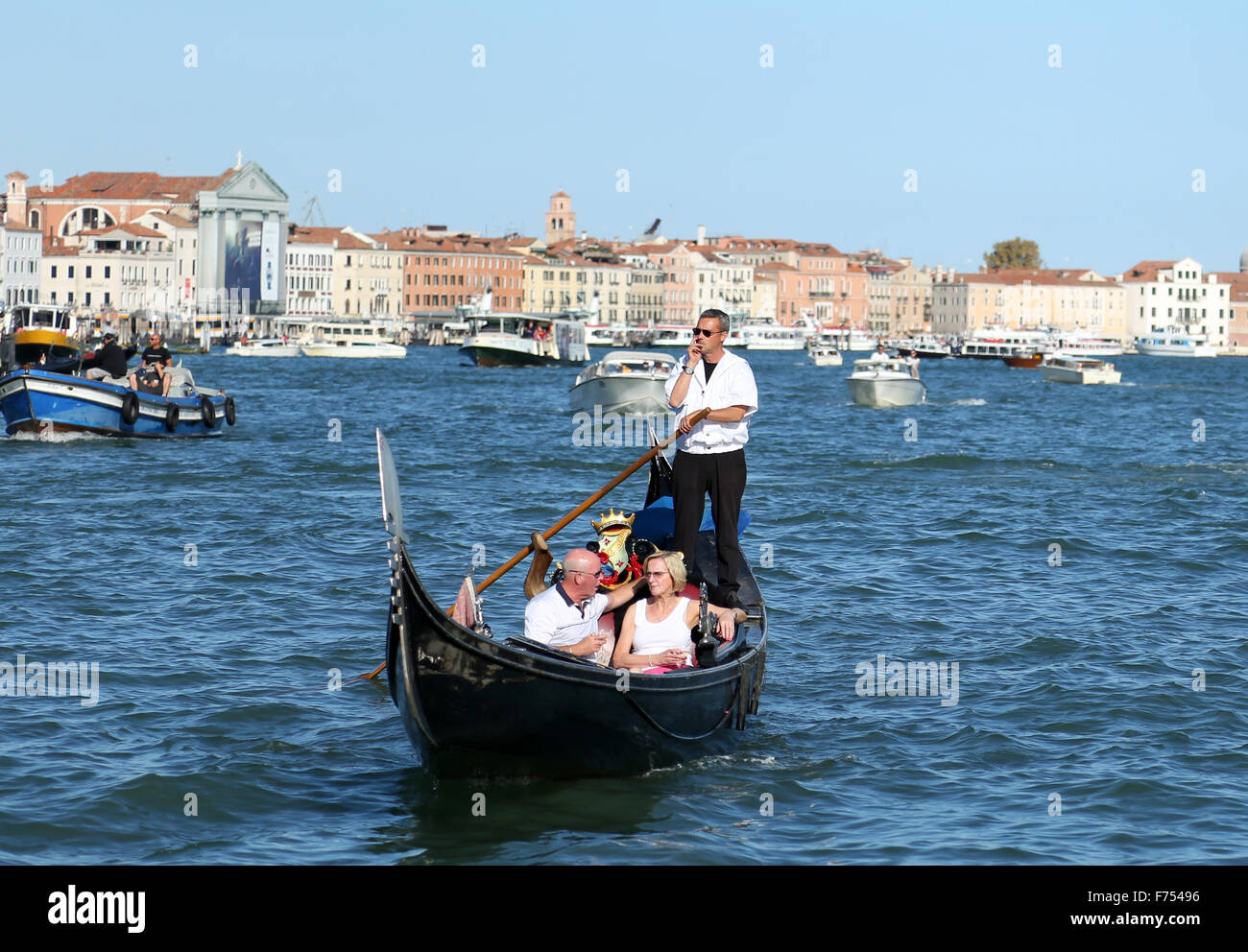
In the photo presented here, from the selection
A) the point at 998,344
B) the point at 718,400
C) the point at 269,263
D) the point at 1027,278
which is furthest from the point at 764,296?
the point at 718,400

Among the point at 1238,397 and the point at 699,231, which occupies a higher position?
the point at 699,231

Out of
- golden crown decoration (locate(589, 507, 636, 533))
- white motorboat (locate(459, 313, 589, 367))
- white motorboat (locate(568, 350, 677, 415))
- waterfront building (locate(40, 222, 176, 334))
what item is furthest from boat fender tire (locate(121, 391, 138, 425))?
waterfront building (locate(40, 222, 176, 334))

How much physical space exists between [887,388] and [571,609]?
33.2 metres

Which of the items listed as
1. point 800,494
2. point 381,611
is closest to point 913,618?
point 381,611

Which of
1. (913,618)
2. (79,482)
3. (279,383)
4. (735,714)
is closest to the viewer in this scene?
(735,714)

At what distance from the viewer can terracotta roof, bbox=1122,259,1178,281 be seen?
438 feet

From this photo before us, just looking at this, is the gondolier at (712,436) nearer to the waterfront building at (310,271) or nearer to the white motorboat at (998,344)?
the white motorboat at (998,344)

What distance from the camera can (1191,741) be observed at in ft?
26.2

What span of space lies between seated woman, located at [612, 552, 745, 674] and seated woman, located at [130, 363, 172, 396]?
16840 mm

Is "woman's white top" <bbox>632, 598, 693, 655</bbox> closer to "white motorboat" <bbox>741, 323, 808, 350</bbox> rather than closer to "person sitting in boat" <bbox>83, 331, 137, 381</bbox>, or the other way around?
"person sitting in boat" <bbox>83, 331, 137, 381</bbox>
